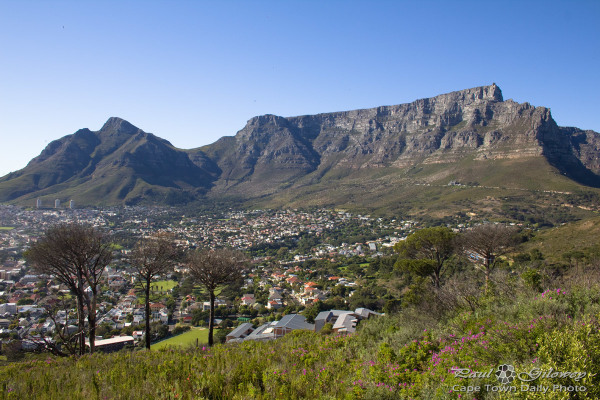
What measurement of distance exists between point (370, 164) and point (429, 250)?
430 feet

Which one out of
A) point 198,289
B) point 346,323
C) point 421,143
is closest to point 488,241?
point 346,323

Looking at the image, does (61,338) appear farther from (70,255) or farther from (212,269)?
(212,269)

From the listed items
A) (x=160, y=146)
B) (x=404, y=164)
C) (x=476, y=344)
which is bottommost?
(x=476, y=344)

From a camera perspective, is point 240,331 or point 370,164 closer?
point 240,331

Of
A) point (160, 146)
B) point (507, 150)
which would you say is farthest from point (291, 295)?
point (160, 146)

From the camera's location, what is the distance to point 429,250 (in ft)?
58.7

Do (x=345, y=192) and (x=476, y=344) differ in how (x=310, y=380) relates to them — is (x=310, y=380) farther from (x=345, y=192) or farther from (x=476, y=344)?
(x=345, y=192)

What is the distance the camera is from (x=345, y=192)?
115 meters

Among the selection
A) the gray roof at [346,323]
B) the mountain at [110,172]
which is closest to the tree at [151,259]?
the gray roof at [346,323]

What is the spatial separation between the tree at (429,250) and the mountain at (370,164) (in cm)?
5707

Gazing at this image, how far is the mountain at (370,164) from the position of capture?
285 feet

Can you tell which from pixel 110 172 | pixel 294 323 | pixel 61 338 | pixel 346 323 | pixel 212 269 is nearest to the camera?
pixel 61 338

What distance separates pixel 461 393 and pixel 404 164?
136 metres

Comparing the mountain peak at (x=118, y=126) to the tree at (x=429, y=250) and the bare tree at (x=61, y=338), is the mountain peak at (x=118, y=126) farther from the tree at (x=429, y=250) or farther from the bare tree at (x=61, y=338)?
→ the bare tree at (x=61, y=338)
